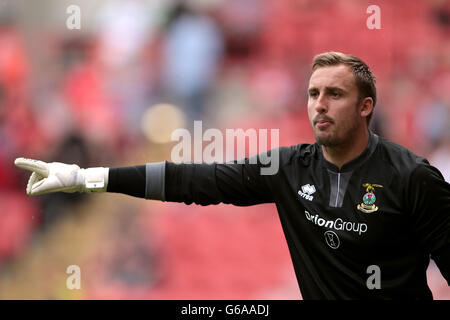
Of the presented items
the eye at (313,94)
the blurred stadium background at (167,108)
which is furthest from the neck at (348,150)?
the blurred stadium background at (167,108)

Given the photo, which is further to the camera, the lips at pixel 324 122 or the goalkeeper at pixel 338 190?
the lips at pixel 324 122

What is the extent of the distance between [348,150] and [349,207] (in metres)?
0.27

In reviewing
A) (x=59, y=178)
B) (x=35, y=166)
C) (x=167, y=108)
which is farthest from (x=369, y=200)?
(x=167, y=108)

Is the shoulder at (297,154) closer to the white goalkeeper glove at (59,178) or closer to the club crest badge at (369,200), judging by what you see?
the club crest badge at (369,200)

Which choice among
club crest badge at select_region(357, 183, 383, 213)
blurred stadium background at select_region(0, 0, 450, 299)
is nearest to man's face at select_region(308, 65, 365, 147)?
club crest badge at select_region(357, 183, 383, 213)

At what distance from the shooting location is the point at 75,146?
22.0 ft

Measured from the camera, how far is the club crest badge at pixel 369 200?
264 cm

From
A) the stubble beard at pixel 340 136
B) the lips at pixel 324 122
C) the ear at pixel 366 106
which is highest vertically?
the ear at pixel 366 106

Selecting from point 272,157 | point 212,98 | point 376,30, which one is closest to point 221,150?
point 212,98

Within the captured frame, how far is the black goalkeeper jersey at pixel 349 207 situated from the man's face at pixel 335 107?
0.44 feet

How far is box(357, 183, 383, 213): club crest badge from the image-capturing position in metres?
2.64

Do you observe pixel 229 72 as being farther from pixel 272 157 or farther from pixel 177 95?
pixel 272 157

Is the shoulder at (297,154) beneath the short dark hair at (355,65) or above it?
beneath

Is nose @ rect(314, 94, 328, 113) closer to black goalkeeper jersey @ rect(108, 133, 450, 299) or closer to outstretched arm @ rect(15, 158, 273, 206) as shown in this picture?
black goalkeeper jersey @ rect(108, 133, 450, 299)
